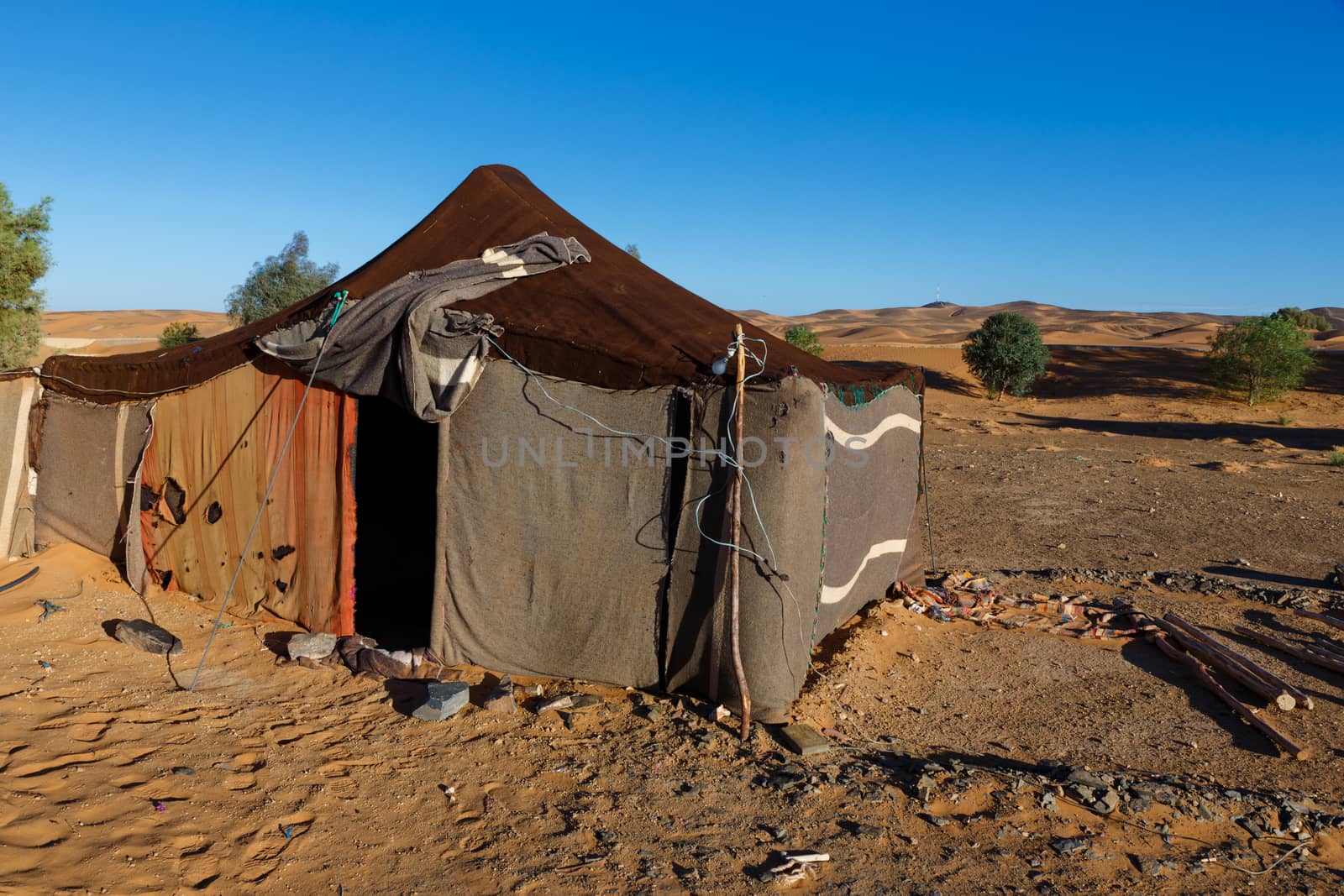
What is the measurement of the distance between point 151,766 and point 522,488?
101 inches

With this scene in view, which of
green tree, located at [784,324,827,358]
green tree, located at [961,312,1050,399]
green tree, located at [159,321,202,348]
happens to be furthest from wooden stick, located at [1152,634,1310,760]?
green tree, located at [784,324,827,358]

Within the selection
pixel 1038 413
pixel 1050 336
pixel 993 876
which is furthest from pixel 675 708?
pixel 1050 336

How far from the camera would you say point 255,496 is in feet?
21.7

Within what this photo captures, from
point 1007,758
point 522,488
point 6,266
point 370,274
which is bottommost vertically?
point 1007,758

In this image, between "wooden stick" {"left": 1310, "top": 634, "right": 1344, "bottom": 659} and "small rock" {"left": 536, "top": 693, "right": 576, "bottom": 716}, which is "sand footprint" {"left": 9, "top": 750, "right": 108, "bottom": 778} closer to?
"small rock" {"left": 536, "top": 693, "right": 576, "bottom": 716}

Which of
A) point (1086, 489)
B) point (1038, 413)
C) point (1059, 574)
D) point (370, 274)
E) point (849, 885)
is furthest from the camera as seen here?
point (1038, 413)

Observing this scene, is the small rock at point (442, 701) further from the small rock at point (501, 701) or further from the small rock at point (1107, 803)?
the small rock at point (1107, 803)

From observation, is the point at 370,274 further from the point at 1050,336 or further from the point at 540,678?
the point at 1050,336

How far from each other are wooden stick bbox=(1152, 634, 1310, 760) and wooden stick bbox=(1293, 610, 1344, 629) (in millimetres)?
1687

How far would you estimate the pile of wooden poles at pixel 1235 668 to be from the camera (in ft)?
18.1

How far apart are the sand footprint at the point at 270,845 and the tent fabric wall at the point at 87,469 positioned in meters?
4.49

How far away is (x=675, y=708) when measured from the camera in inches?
209

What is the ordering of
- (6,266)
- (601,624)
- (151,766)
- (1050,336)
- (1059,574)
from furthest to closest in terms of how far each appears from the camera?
(1050,336)
(6,266)
(1059,574)
(601,624)
(151,766)

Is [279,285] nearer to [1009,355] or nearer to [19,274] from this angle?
[19,274]
